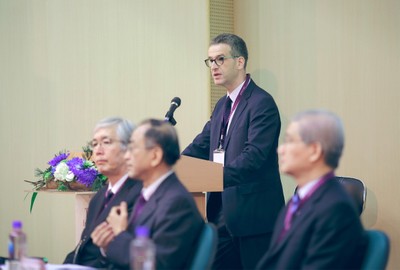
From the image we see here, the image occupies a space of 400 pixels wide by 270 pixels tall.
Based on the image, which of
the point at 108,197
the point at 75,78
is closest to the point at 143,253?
the point at 108,197

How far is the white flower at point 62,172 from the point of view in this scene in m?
4.87

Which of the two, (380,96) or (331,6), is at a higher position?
(331,6)

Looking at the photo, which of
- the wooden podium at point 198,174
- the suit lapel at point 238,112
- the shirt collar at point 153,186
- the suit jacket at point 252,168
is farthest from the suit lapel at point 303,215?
the suit lapel at point 238,112

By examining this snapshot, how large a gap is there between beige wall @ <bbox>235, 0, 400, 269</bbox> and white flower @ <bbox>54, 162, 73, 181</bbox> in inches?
99.8

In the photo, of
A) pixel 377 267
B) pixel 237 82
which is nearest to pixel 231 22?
pixel 237 82

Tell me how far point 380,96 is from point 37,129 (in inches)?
130

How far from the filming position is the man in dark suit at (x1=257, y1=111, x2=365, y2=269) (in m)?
2.81

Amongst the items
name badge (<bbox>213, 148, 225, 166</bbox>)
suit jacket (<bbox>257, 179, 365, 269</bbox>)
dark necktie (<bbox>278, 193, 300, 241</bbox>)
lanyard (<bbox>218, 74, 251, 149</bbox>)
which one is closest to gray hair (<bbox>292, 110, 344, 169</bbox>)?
suit jacket (<bbox>257, 179, 365, 269</bbox>)

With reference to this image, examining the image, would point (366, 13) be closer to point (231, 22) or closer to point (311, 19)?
point (311, 19)

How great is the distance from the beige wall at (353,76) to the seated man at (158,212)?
9.80ft

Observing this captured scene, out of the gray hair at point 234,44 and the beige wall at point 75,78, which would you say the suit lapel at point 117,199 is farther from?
the beige wall at point 75,78

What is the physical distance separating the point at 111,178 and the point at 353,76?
116 inches

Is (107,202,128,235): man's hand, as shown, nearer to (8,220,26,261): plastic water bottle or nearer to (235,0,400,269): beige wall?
(8,220,26,261): plastic water bottle

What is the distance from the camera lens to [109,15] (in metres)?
7.29
